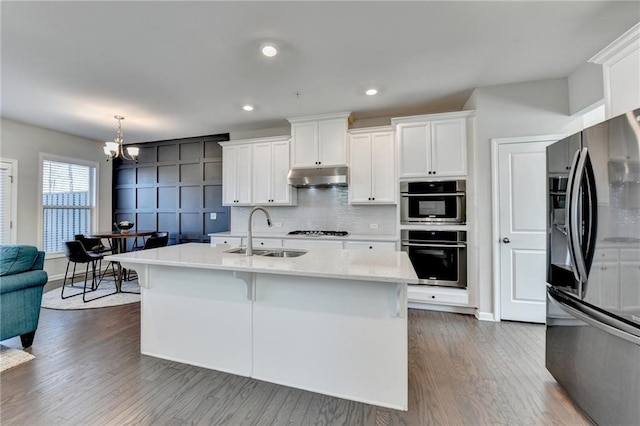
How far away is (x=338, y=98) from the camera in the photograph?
350cm

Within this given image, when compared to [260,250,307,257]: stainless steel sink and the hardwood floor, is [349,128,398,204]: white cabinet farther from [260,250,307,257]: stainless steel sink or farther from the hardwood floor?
the hardwood floor

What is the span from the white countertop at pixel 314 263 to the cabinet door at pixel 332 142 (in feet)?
6.20

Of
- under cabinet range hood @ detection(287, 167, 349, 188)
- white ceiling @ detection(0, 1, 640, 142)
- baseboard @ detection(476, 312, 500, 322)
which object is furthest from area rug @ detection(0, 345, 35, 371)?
baseboard @ detection(476, 312, 500, 322)

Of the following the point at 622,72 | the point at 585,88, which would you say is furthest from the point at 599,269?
the point at 585,88

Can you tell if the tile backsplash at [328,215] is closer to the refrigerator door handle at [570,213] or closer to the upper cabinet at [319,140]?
the upper cabinet at [319,140]

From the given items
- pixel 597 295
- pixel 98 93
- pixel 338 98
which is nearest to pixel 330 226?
pixel 338 98

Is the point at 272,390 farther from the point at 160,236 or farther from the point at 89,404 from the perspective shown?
the point at 160,236

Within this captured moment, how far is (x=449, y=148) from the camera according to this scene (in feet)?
11.1

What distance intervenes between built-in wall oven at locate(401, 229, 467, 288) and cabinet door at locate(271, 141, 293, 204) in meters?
1.86

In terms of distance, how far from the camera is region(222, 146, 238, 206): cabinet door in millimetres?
4586

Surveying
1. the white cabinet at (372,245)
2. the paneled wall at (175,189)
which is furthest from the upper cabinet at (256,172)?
the white cabinet at (372,245)

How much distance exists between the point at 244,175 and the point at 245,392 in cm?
330

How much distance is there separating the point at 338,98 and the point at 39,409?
377 cm

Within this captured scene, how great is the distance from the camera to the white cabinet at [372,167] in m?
3.79
